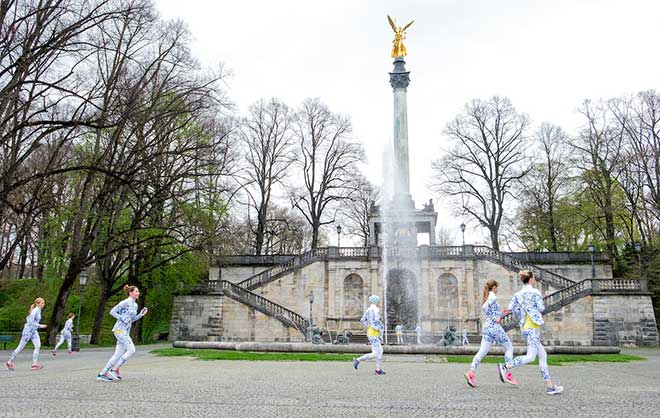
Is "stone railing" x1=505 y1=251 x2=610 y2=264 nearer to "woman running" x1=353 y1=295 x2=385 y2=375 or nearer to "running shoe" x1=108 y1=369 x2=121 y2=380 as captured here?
"woman running" x1=353 y1=295 x2=385 y2=375

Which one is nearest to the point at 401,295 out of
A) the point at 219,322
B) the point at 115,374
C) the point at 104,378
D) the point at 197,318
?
the point at 219,322

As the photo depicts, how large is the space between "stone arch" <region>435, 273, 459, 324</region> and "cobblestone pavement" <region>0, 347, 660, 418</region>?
22.7m

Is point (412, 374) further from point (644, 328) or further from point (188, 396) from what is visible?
point (644, 328)

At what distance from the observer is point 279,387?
8.53 meters

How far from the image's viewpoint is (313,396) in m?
7.44

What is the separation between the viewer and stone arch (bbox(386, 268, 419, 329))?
3378cm

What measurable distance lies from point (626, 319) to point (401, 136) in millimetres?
19096

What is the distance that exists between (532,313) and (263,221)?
35212 mm

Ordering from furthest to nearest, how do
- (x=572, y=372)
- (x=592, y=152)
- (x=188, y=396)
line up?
(x=592, y=152) → (x=572, y=372) → (x=188, y=396)

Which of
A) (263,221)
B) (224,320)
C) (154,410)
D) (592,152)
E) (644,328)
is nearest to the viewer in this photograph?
(154,410)

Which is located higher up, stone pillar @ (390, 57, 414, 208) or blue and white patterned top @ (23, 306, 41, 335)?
stone pillar @ (390, 57, 414, 208)

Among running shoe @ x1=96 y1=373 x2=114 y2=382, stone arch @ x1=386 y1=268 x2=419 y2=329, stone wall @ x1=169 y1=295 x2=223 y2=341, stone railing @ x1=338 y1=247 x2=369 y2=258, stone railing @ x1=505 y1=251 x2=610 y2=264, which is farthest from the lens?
stone railing @ x1=505 y1=251 x2=610 y2=264


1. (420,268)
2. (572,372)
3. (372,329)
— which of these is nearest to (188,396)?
(372,329)

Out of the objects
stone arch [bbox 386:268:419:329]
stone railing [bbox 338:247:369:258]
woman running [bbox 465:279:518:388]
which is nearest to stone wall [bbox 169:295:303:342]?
stone railing [bbox 338:247:369:258]
